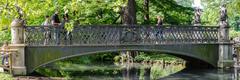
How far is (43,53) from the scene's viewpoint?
2044cm

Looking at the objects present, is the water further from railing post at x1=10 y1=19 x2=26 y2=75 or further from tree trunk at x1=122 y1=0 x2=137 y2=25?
tree trunk at x1=122 y1=0 x2=137 y2=25

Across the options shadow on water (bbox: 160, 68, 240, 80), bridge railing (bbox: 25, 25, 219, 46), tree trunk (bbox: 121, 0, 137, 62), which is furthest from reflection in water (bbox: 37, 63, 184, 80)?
tree trunk (bbox: 121, 0, 137, 62)

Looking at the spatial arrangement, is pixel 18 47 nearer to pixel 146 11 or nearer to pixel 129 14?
pixel 129 14

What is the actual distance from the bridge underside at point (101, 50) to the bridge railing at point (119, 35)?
0.22 meters

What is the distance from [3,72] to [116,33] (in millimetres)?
5786

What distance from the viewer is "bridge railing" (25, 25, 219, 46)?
2045 cm

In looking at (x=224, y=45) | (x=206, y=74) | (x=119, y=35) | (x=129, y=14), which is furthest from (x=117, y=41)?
(x=224, y=45)

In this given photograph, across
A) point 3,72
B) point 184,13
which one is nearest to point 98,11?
point 184,13

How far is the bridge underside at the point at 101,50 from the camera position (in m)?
20.3

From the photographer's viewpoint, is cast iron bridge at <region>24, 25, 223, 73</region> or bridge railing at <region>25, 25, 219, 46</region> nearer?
cast iron bridge at <region>24, 25, 223, 73</region>

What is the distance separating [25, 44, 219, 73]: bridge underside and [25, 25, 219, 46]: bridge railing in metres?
0.22

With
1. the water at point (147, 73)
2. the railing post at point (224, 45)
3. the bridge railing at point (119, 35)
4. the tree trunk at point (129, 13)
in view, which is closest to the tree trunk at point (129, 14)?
the tree trunk at point (129, 13)

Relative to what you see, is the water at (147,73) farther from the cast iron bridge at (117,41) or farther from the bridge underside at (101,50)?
the cast iron bridge at (117,41)

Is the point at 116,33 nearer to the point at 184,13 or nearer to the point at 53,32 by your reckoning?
the point at 53,32
